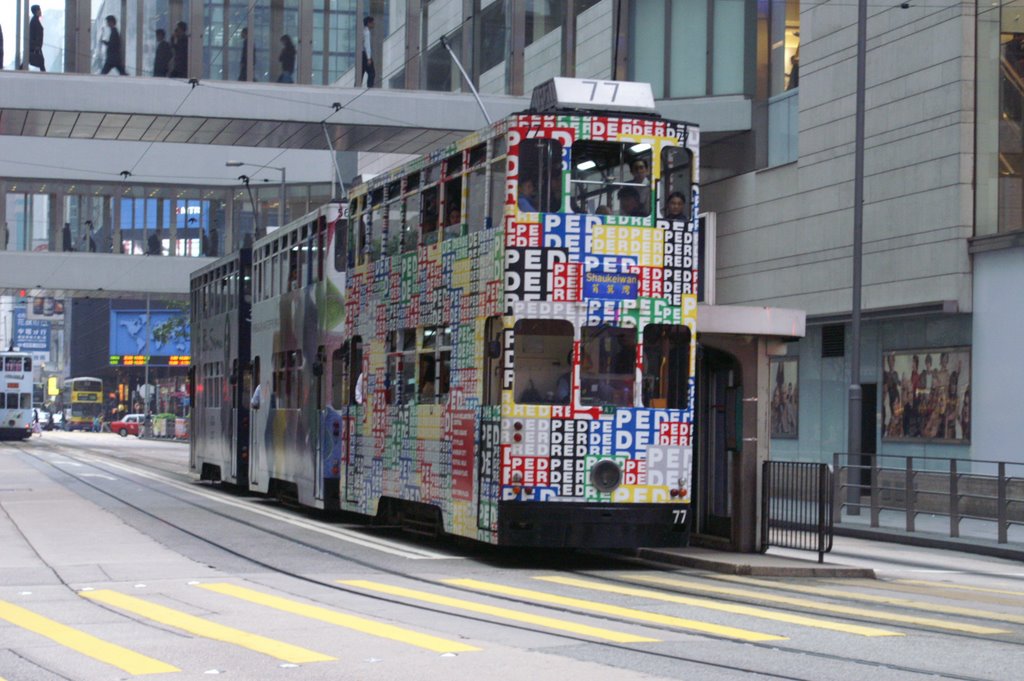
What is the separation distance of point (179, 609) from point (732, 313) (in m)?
7.48

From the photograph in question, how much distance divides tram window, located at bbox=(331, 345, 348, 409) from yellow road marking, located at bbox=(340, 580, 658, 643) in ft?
24.6

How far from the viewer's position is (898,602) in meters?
14.5

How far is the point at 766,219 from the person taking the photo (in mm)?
37219

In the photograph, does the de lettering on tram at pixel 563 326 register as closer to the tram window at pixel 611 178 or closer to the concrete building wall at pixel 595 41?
the tram window at pixel 611 178

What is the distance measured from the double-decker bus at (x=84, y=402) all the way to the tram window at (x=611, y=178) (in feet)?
344

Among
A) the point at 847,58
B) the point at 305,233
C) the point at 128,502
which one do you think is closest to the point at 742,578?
the point at 305,233

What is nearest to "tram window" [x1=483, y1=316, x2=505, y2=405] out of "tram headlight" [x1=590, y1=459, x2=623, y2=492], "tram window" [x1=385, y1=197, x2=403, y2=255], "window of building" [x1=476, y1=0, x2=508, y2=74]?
"tram headlight" [x1=590, y1=459, x2=623, y2=492]

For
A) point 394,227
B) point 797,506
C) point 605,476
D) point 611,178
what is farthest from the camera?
point 394,227

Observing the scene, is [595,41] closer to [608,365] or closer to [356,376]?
[356,376]

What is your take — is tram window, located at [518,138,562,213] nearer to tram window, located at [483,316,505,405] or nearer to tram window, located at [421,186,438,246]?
tram window, located at [483,316,505,405]

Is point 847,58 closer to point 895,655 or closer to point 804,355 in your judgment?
point 804,355

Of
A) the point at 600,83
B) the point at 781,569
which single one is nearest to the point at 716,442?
the point at 781,569

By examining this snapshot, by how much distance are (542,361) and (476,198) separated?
2.12 metres

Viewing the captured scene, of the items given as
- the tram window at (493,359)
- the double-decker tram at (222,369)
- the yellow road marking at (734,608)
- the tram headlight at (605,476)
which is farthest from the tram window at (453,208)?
the double-decker tram at (222,369)
